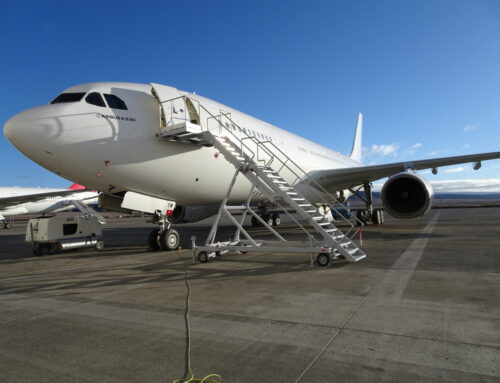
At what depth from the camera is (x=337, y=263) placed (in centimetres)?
666

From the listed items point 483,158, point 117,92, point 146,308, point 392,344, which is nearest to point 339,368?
point 392,344

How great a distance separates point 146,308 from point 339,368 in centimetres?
257

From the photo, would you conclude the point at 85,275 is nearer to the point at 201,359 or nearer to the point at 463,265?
the point at 201,359

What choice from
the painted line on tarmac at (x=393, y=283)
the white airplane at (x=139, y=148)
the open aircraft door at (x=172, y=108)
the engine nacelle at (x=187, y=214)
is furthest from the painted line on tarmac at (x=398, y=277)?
the engine nacelle at (x=187, y=214)

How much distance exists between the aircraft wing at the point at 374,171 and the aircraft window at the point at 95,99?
8.80 m

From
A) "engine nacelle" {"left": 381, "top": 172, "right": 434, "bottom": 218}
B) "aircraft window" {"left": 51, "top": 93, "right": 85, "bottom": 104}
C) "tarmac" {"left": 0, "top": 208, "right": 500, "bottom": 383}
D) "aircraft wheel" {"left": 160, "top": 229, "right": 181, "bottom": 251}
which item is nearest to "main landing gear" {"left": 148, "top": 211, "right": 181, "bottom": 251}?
"aircraft wheel" {"left": 160, "top": 229, "right": 181, "bottom": 251}

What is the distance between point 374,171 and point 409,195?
6.75 ft

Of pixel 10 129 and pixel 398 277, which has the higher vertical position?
pixel 10 129

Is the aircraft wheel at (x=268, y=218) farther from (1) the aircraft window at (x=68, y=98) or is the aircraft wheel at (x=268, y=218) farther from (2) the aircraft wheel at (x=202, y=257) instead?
(1) the aircraft window at (x=68, y=98)

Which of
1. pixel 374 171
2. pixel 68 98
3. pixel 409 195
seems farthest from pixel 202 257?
pixel 374 171

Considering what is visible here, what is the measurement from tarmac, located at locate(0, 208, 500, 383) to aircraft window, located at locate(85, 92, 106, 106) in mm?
3594

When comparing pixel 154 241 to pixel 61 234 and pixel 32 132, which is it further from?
pixel 32 132

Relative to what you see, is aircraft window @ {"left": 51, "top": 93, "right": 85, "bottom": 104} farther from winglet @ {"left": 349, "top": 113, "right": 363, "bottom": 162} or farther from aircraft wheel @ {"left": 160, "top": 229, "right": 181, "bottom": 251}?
winglet @ {"left": 349, "top": 113, "right": 363, "bottom": 162}

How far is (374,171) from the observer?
12.6m
